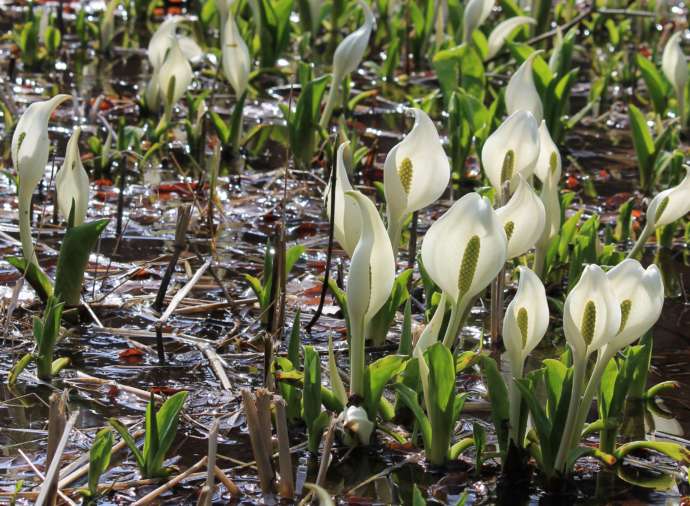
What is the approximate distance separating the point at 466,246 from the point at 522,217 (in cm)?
24

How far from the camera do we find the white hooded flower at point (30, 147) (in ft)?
8.57

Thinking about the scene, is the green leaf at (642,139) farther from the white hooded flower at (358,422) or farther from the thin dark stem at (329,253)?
the white hooded flower at (358,422)

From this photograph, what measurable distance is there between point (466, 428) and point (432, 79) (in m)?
3.55

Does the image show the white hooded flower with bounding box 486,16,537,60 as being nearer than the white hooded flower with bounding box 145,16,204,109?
No

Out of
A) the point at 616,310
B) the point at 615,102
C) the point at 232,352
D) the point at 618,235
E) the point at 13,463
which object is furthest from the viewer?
the point at 615,102

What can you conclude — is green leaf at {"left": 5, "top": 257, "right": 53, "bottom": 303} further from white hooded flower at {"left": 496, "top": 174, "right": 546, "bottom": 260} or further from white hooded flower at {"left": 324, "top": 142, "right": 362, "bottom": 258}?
white hooded flower at {"left": 496, "top": 174, "right": 546, "bottom": 260}

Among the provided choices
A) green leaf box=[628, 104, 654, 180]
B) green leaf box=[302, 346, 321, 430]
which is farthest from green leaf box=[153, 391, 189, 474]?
green leaf box=[628, 104, 654, 180]

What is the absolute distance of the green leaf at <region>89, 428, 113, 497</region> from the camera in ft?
6.48

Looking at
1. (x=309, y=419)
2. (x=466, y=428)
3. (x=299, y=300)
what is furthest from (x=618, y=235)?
(x=309, y=419)

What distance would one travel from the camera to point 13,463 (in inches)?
84.7

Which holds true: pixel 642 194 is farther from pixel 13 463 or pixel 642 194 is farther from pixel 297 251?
pixel 13 463

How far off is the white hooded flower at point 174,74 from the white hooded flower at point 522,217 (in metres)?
2.24

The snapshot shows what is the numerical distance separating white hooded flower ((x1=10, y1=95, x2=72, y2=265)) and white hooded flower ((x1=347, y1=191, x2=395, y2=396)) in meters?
0.91

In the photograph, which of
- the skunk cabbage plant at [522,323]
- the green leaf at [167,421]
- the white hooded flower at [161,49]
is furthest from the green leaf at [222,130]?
the skunk cabbage plant at [522,323]
